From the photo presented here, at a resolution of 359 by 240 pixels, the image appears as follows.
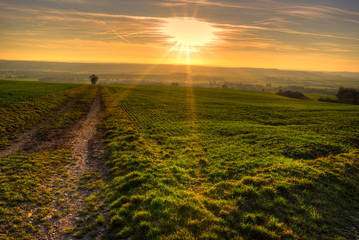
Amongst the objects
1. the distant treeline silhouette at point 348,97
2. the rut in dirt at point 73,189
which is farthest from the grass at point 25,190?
the distant treeline silhouette at point 348,97

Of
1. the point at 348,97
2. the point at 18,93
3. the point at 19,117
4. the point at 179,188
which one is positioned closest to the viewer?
the point at 179,188

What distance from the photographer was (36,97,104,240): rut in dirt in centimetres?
829

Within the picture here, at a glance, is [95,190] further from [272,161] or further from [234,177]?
[272,161]

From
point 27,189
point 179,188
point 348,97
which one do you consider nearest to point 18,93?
point 27,189

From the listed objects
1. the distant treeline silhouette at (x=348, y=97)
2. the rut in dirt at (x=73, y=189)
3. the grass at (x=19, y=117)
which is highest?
the distant treeline silhouette at (x=348, y=97)

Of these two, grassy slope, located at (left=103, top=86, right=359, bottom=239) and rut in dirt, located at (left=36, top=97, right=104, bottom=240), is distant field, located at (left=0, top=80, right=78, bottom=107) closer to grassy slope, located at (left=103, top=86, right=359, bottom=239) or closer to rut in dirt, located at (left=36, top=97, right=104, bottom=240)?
rut in dirt, located at (left=36, top=97, right=104, bottom=240)

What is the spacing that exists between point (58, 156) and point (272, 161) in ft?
60.6

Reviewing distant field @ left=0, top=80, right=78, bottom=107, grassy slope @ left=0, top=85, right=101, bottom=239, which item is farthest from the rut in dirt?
distant field @ left=0, top=80, right=78, bottom=107

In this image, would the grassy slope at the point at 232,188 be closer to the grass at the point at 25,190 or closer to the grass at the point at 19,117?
the grass at the point at 25,190

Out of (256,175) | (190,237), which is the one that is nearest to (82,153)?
(190,237)

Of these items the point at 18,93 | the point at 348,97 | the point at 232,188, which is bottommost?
the point at 232,188

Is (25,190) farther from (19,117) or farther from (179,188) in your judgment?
(19,117)

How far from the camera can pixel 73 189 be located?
1139cm

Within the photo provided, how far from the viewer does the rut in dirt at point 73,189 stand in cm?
829
